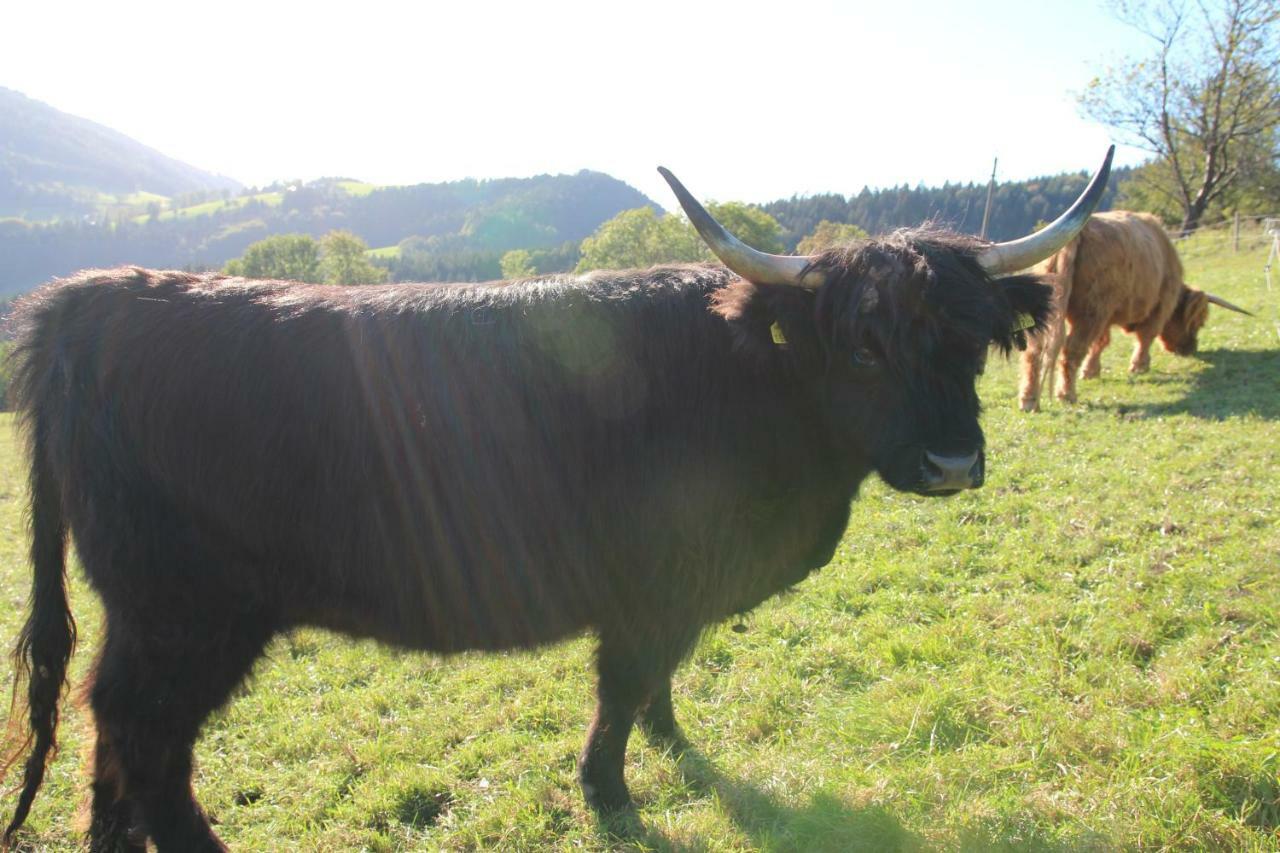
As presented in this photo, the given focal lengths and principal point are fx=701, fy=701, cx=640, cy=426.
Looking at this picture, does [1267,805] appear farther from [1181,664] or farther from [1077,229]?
[1077,229]

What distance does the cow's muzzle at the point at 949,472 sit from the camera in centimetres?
273

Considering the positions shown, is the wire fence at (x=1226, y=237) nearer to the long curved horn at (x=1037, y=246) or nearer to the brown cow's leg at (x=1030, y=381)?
the brown cow's leg at (x=1030, y=381)

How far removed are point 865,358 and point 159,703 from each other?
3.26 m

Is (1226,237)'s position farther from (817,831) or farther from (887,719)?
(817,831)

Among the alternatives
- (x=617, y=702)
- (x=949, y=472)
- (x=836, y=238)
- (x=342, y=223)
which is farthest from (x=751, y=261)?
(x=342, y=223)

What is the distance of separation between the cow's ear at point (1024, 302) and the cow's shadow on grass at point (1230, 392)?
6.84 metres

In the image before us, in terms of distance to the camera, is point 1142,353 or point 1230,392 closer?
A: point 1230,392

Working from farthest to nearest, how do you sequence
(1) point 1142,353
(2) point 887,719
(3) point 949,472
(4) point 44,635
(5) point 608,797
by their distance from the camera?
1. (1) point 1142,353
2. (2) point 887,719
3. (5) point 608,797
4. (4) point 44,635
5. (3) point 949,472

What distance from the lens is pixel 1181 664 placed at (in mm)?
3799

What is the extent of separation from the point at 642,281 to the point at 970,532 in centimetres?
419

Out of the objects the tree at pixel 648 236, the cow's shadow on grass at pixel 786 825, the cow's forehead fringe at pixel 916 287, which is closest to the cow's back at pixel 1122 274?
the cow's forehead fringe at pixel 916 287

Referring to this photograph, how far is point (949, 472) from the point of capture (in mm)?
2729

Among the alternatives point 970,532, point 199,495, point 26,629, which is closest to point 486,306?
point 199,495

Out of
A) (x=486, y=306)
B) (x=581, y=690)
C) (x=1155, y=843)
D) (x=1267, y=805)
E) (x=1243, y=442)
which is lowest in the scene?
(x=581, y=690)
